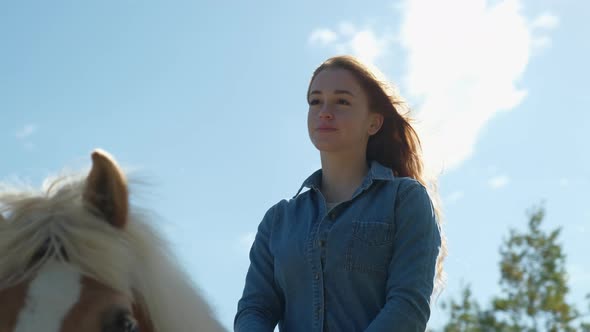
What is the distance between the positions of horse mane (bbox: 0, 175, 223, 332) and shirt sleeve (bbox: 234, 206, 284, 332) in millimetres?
612

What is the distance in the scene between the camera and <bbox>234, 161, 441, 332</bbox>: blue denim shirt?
3.50 metres

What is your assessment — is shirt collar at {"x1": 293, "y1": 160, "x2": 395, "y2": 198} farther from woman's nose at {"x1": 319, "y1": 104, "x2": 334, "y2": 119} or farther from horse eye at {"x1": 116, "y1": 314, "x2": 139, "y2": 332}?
horse eye at {"x1": 116, "y1": 314, "x2": 139, "y2": 332}

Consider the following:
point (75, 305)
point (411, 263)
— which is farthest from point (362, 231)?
point (75, 305)

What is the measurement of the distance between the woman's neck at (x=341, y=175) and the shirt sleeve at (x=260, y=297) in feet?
1.25

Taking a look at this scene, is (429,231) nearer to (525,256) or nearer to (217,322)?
(217,322)

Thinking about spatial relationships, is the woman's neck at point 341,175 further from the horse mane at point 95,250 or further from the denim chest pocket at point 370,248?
the horse mane at point 95,250

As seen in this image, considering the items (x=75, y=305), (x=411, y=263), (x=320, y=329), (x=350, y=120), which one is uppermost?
(x=350, y=120)

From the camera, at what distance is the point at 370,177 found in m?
3.91

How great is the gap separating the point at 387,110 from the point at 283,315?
4.03 feet

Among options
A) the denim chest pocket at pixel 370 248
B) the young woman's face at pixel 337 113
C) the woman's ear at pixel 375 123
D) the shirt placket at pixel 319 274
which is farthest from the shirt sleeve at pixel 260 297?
the woman's ear at pixel 375 123

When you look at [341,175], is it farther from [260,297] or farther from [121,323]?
[121,323]

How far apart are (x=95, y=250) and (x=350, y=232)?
1261mm

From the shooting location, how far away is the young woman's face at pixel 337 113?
13.0 feet

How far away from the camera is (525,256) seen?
21.9 meters
